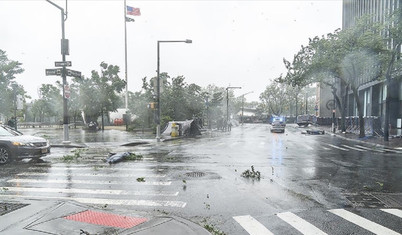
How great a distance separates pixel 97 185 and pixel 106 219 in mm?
2881

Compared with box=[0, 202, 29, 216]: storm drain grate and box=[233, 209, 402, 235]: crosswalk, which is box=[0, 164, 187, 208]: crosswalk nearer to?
box=[0, 202, 29, 216]: storm drain grate

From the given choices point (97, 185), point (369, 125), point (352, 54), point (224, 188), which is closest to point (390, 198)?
point (224, 188)

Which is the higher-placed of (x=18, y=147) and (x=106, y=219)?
(x=18, y=147)

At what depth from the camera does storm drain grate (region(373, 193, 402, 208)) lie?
19.6ft

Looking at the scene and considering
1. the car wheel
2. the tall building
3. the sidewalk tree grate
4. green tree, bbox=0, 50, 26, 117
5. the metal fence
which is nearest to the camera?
the sidewalk tree grate

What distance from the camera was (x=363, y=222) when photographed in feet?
16.1

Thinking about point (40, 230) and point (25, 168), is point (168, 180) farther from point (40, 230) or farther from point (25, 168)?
point (25, 168)

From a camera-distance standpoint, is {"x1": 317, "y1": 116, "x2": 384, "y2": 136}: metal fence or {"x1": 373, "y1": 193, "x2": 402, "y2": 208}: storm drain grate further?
{"x1": 317, "y1": 116, "x2": 384, "y2": 136}: metal fence

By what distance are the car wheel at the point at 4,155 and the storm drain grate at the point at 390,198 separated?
38.4ft

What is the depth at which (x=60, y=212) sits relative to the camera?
5137 millimetres

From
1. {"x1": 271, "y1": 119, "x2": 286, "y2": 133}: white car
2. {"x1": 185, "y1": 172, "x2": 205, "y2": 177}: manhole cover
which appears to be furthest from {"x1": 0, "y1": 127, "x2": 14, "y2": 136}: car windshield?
{"x1": 271, "y1": 119, "x2": 286, "y2": 133}: white car

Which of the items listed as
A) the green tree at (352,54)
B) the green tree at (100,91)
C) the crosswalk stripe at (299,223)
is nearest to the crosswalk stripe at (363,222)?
the crosswalk stripe at (299,223)

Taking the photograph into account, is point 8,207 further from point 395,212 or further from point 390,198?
point 390,198

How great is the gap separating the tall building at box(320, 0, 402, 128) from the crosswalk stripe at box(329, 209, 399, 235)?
27353mm
